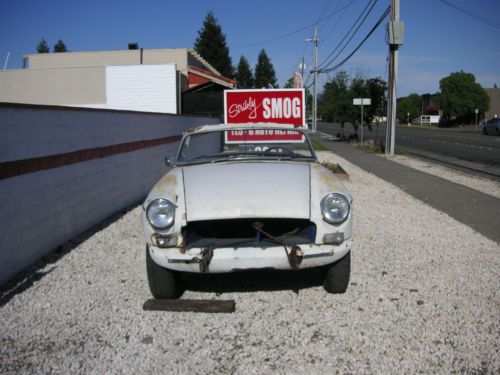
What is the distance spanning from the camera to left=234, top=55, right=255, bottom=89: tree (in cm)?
9100

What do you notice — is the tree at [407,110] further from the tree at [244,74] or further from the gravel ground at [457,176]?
the gravel ground at [457,176]

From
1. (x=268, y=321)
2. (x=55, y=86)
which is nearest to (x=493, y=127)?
(x=55, y=86)

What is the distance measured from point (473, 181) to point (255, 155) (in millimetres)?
9000

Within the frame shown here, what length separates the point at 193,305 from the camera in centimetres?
398

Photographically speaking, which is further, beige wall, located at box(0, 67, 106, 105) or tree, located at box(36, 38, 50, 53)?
tree, located at box(36, 38, 50, 53)

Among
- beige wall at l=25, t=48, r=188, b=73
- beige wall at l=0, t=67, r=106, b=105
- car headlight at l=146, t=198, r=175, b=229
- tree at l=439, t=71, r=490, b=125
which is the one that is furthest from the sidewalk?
tree at l=439, t=71, r=490, b=125

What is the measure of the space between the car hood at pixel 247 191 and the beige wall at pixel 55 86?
22495 mm

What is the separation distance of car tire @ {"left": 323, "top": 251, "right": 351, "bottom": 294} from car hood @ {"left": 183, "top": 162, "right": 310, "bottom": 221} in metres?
0.61

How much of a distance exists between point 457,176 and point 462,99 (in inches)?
2876

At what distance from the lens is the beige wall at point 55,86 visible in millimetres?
25703

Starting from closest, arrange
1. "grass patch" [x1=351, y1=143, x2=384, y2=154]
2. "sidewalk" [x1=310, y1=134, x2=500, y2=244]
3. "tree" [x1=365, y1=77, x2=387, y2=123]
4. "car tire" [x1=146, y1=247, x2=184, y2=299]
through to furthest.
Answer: "car tire" [x1=146, y1=247, x2=184, y2=299] < "sidewalk" [x1=310, y1=134, x2=500, y2=244] < "grass patch" [x1=351, y1=143, x2=384, y2=154] < "tree" [x1=365, y1=77, x2=387, y2=123]

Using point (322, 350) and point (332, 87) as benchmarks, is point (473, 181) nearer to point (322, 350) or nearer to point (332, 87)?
point (322, 350)

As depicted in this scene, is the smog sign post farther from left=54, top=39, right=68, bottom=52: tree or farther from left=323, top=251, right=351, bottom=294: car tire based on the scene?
left=54, top=39, right=68, bottom=52: tree

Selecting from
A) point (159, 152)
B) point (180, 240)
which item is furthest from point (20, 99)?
point (180, 240)
